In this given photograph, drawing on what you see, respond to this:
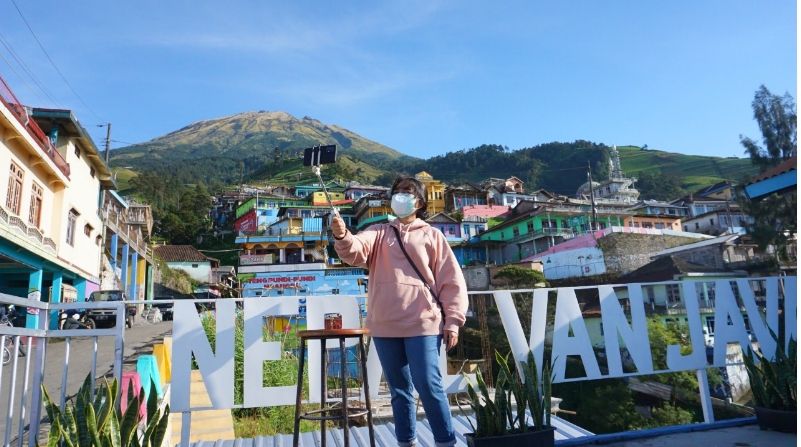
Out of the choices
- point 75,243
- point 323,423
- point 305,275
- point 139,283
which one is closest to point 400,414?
point 323,423

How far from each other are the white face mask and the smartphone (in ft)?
1.43

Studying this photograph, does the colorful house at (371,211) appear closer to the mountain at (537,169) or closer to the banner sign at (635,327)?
the mountain at (537,169)

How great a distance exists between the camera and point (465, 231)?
4488 centimetres

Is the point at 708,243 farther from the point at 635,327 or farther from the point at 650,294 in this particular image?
the point at 635,327

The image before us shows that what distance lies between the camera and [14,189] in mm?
14219

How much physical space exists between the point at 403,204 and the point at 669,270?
91.9ft

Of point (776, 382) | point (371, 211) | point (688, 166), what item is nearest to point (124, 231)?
point (371, 211)

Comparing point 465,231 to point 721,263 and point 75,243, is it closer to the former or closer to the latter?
point 721,263

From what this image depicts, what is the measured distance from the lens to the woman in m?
2.56

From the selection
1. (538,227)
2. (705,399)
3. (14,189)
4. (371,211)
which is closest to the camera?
(705,399)

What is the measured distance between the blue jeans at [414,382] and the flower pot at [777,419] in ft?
7.27

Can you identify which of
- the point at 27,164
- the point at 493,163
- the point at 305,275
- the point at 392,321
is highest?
the point at 493,163

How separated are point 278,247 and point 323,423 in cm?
4120

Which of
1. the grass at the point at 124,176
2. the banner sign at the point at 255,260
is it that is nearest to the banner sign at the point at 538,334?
the banner sign at the point at 255,260
